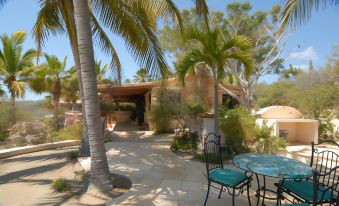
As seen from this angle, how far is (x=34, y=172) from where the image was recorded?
24.6ft

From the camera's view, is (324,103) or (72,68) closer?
(324,103)

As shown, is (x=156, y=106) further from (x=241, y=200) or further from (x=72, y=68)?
(x=241, y=200)

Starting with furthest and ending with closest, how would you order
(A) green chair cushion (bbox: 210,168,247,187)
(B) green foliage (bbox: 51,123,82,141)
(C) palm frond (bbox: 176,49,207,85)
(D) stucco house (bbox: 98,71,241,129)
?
1. (D) stucco house (bbox: 98,71,241,129)
2. (B) green foliage (bbox: 51,123,82,141)
3. (C) palm frond (bbox: 176,49,207,85)
4. (A) green chair cushion (bbox: 210,168,247,187)

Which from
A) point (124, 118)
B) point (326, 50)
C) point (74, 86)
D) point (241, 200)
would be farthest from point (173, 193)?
point (326, 50)

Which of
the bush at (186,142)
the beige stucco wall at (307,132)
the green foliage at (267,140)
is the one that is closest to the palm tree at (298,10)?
the green foliage at (267,140)

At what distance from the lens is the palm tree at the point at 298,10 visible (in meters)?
5.22

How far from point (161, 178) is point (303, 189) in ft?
11.9

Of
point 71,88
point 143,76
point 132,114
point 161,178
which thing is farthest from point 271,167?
point 143,76

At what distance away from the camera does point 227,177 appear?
4645mm

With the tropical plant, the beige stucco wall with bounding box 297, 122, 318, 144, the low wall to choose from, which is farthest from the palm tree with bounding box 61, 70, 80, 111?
the beige stucco wall with bounding box 297, 122, 318, 144

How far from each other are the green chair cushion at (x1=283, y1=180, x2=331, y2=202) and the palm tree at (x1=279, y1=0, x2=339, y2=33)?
354cm

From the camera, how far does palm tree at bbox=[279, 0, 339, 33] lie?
5.22 meters

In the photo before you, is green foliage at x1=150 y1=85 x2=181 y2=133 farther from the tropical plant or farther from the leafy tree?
the tropical plant

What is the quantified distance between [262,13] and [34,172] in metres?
21.6
